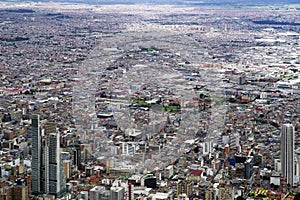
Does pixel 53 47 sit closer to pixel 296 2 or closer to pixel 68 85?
pixel 68 85

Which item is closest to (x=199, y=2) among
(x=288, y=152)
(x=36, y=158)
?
(x=288, y=152)

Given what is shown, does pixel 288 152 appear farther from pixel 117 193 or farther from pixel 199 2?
pixel 199 2

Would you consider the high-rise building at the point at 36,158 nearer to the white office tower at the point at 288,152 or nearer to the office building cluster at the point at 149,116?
the office building cluster at the point at 149,116

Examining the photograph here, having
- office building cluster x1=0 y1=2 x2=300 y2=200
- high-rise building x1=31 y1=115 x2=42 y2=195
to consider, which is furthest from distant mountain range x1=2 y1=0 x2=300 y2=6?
high-rise building x1=31 y1=115 x2=42 y2=195

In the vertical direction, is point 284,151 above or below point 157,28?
below

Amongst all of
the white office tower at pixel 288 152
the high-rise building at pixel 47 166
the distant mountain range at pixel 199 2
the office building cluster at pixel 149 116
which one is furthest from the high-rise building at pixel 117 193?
the distant mountain range at pixel 199 2

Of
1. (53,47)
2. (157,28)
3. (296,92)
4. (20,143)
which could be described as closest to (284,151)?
(20,143)
